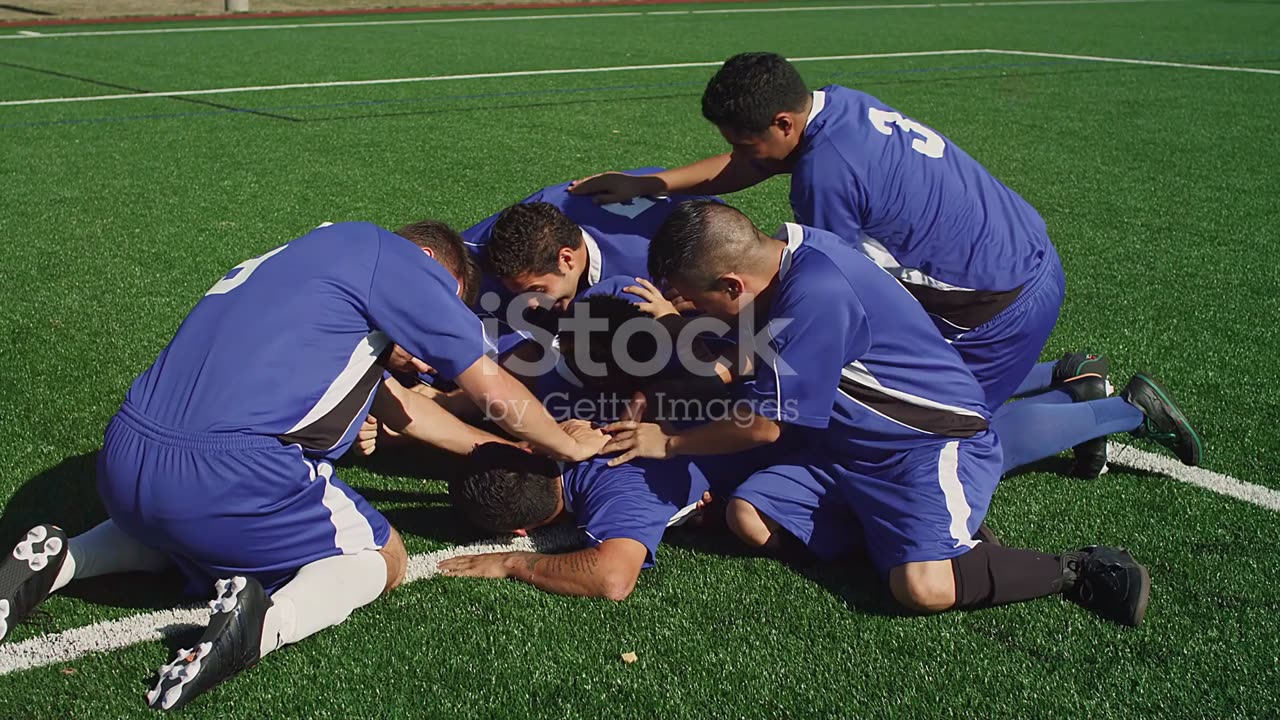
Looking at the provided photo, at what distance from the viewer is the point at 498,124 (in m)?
11.0

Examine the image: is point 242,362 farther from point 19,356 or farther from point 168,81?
point 168,81

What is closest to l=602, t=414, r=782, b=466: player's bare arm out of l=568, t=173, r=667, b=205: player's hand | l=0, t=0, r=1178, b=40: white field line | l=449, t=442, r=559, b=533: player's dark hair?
l=449, t=442, r=559, b=533: player's dark hair

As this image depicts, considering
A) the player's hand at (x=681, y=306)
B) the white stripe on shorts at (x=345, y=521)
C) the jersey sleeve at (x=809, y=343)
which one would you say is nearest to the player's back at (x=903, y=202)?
the player's hand at (x=681, y=306)

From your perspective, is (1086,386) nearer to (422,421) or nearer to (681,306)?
(681,306)

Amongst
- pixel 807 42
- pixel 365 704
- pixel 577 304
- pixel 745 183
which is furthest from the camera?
pixel 807 42

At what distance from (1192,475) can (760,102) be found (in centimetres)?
223

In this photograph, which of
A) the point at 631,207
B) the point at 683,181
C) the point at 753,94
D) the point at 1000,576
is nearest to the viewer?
the point at 1000,576

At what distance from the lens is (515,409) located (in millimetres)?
3367

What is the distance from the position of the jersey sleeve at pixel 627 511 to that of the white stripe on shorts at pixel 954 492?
35.4 inches

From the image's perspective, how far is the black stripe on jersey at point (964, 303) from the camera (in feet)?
14.3

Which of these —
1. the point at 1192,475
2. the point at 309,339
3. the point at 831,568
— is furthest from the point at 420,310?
the point at 1192,475

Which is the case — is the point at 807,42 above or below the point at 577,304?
below

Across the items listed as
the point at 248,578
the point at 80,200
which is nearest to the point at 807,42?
the point at 80,200

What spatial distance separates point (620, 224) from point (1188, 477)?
252cm
